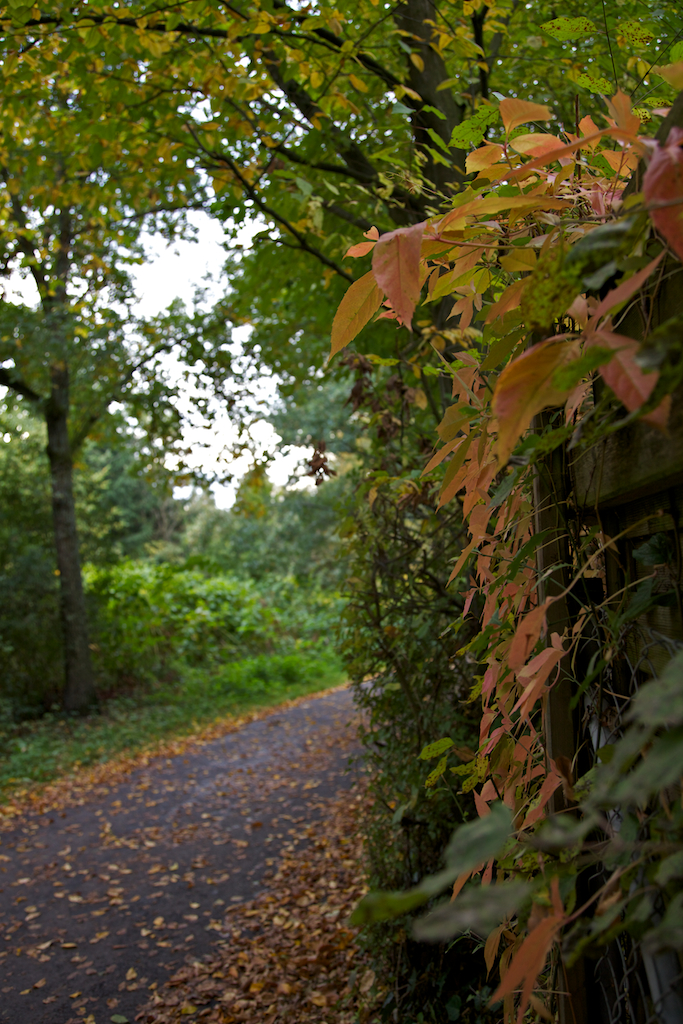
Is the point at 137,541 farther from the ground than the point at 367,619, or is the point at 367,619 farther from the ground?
the point at 137,541

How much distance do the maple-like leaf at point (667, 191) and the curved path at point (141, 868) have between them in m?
3.00

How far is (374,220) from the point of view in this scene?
14.1ft

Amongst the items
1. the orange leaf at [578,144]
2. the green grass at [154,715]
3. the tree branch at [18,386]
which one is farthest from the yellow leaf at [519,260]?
the tree branch at [18,386]

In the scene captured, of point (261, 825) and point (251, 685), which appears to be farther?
point (251, 685)

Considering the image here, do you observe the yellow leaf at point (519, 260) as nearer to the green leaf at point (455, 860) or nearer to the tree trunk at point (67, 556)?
the green leaf at point (455, 860)

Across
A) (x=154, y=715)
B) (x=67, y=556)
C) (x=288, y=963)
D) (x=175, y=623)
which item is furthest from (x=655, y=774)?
(x=175, y=623)

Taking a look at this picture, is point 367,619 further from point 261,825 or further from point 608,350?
point 261,825

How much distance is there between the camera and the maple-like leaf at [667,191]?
0.49 meters

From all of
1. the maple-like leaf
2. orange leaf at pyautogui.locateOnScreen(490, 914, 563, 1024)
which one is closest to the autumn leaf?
orange leaf at pyautogui.locateOnScreen(490, 914, 563, 1024)

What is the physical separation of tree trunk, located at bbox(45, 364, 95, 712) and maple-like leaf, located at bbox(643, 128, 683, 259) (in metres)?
10.0

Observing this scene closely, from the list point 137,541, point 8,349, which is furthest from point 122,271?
point 137,541

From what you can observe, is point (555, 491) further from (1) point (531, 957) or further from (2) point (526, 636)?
(1) point (531, 957)

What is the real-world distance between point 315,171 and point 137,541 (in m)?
19.2

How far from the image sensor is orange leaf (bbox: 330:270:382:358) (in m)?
0.77
